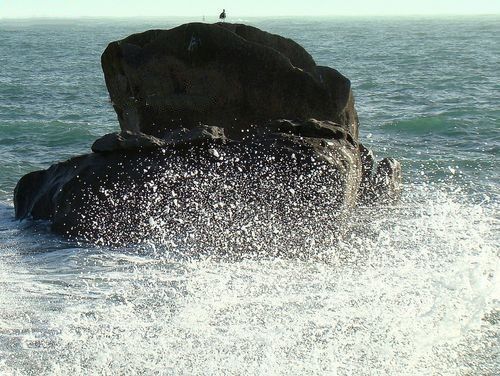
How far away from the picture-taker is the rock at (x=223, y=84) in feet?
43.4

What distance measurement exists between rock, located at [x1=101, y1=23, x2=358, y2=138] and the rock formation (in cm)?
2

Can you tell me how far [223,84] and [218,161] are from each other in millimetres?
2061

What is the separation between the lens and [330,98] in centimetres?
1327

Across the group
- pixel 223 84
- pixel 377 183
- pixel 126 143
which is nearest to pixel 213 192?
pixel 126 143

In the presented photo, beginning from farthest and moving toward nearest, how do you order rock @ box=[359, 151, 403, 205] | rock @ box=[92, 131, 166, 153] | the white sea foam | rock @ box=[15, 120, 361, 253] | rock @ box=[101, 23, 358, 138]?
rock @ box=[101, 23, 358, 138], rock @ box=[359, 151, 403, 205], rock @ box=[92, 131, 166, 153], rock @ box=[15, 120, 361, 253], the white sea foam

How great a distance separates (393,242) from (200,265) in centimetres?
252

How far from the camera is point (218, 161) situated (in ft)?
38.1

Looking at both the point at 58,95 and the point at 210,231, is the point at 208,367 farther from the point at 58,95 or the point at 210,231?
the point at 58,95

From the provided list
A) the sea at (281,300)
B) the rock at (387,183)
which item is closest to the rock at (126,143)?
the sea at (281,300)

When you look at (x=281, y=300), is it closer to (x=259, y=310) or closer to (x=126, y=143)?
(x=259, y=310)

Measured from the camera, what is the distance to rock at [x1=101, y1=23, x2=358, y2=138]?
1324 centimetres

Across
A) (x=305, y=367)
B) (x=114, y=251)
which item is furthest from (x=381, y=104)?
(x=305, y=367)

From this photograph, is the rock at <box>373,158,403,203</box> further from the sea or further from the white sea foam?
the white sea foam

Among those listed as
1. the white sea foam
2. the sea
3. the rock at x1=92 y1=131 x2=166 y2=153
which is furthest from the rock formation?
the white sea foam
